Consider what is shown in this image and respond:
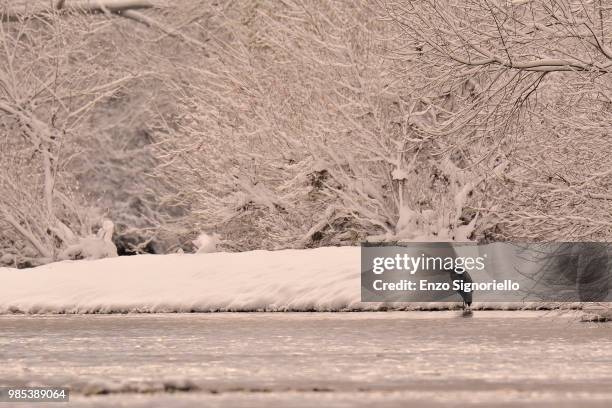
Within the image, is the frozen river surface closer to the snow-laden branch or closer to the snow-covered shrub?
the snow-covered shrub

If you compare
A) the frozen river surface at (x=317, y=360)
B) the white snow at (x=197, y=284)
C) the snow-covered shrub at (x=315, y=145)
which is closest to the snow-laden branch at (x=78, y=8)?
the snow-covered shrub at (x=315, y=145)

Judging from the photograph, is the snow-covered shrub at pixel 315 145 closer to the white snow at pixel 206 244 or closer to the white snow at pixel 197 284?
the white snow at pixel 206 244

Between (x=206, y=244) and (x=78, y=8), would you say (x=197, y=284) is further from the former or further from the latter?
(x=78, y=8)

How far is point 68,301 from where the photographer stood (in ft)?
79.2

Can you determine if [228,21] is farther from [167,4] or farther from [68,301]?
[68,301]

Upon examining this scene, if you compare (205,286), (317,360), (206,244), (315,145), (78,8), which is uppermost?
(78,8)

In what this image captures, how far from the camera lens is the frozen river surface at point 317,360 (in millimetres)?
11234

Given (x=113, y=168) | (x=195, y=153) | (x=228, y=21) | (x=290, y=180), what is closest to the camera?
(x=290, y=180)

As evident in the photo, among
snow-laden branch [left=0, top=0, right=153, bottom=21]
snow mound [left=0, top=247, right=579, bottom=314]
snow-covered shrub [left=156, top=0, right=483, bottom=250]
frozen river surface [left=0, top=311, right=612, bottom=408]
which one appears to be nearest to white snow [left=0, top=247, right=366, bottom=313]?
snow mound [left=0, top=247, right=579, bottom=314]

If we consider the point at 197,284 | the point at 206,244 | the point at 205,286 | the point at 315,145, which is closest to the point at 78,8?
the point at 206,244

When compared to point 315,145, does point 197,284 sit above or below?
below

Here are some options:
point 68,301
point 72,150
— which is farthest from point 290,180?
point 72,150

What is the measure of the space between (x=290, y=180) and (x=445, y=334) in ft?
33.2

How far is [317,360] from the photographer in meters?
14.3
